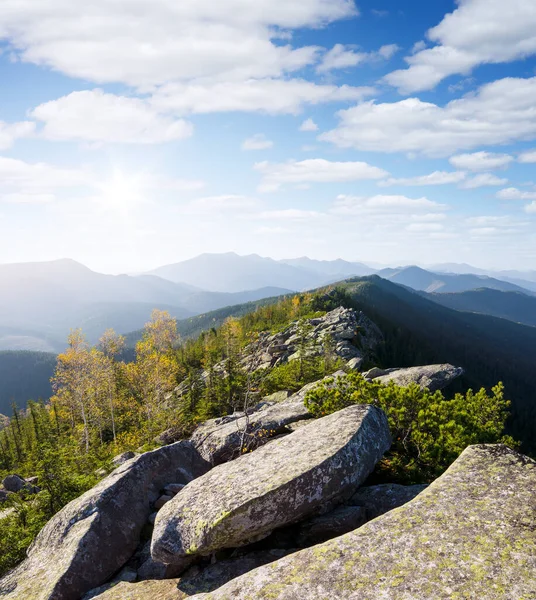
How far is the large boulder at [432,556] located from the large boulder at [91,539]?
22.0 feet

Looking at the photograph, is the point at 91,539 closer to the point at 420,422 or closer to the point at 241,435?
the point at 241,435

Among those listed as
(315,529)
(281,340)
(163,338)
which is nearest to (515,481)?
(315,529)

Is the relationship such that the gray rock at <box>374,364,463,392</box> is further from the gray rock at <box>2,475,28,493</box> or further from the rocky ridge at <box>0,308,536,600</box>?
the gray rock at <box>2,475,28,493</box>

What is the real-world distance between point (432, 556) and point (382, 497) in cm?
558

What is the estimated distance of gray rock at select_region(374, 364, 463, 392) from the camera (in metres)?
30.5

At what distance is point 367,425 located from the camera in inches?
515

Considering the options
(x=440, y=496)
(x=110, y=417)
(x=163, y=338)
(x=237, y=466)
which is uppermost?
(x=440, y=496)

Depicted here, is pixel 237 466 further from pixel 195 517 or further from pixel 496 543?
pixel 496 543

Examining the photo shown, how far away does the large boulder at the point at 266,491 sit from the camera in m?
10.1

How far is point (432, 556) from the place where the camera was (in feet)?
24.3

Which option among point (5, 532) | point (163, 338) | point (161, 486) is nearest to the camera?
point (161, 486)

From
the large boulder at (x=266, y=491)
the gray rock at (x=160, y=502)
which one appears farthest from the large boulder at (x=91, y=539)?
the large boulder at (x=266, y=491)

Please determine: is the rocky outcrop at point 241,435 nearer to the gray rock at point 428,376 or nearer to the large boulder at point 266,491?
the large boulder at point 266,491

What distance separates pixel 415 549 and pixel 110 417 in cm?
6190
